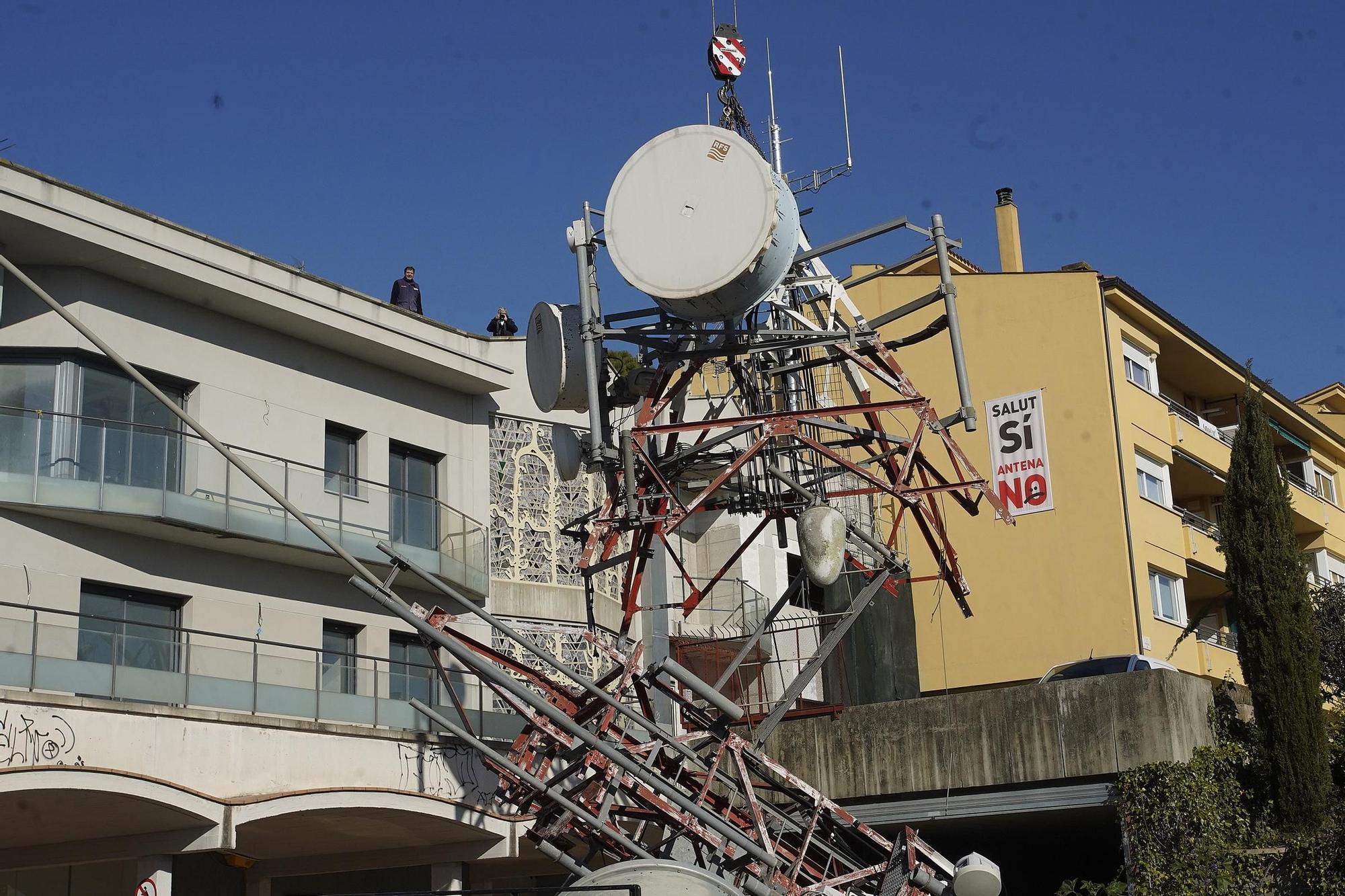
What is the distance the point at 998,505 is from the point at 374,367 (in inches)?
592

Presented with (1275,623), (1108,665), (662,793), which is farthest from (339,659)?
(1275,623)

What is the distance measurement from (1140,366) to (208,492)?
2617 cm

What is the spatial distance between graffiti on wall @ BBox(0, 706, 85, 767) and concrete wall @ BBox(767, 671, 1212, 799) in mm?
11034

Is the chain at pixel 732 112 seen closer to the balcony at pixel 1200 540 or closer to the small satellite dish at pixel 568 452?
the small satellite dish at pixel 568 452

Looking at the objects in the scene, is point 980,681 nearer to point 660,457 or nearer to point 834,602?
point 834,602

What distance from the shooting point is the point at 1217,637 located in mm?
44125

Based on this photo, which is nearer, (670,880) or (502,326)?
(670,880)

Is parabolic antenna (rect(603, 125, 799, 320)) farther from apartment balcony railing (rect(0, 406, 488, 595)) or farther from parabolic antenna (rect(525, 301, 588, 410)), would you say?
apartment balcony railing (rect(0, 406, 488, 595))

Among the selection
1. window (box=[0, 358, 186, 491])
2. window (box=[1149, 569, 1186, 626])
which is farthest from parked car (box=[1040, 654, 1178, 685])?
window (box=[0, 358, 186, 491])

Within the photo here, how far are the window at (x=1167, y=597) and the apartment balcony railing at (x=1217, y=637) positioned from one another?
1.19 meters

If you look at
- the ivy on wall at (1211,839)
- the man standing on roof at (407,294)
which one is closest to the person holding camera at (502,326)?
the man standing on roof at (407,294)

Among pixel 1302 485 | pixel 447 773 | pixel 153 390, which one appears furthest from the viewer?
pixel 1302 485

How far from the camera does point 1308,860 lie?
21.1 m

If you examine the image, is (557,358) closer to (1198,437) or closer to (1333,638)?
(1333,638)
